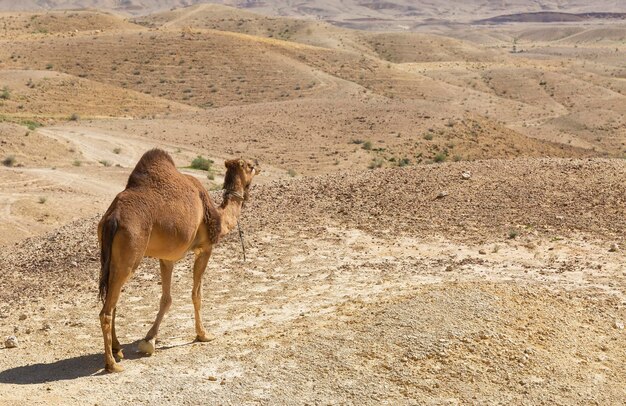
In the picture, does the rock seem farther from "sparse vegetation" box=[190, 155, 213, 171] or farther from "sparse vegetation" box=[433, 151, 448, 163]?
"sparse vegetation" box=[433, 151, 448, 163]

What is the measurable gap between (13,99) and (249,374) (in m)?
39.0

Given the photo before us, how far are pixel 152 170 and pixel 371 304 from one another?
117 inches

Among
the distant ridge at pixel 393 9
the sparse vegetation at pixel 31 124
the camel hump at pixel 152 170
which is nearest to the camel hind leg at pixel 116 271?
the camel hump at pixel 152 170

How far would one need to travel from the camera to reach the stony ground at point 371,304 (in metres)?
8.00

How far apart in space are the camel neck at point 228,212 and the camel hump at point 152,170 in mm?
778

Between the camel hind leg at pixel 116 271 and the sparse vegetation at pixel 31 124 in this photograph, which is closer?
the camel hind leg at pixel 116 271

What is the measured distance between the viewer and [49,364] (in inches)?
333

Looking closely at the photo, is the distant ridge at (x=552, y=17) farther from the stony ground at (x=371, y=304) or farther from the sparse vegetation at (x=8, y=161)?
the stony ground at (x=371, y=304)

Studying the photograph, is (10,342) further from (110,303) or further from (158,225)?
(158,225)

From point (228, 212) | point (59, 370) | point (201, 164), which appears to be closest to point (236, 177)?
point (228, 212)

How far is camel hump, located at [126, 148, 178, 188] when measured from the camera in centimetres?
855

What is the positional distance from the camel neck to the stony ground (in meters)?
1.18

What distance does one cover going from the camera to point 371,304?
32.0ft

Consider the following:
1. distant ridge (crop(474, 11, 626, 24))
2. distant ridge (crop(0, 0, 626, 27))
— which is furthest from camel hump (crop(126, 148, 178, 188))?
distant ridge (crop(474, 11, 626, 24))
